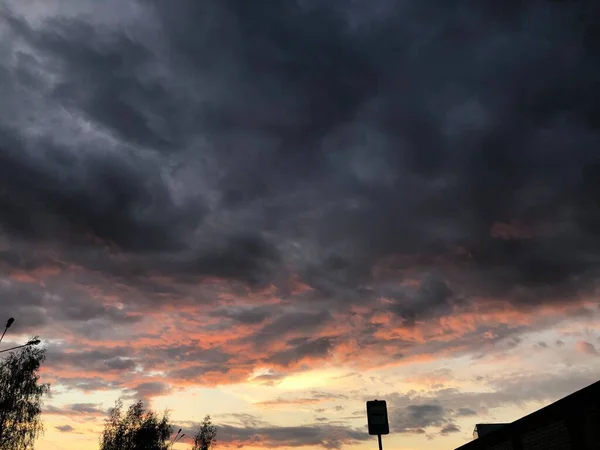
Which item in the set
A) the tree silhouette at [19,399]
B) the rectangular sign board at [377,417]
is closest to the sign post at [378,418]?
the rectangular sign board at [377,417]

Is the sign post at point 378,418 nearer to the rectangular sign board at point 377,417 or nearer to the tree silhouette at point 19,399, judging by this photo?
the rectangular sign board at point 377,417

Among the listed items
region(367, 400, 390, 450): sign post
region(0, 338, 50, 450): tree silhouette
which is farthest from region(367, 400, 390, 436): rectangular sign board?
region(0, 338, 50, 450): tree silhouette

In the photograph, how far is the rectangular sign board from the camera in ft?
51.0

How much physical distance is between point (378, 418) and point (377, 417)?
0.05 m

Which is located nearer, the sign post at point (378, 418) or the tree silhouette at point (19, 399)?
the sign post at point (378, 418)

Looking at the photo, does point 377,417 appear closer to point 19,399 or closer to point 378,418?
point 378,418

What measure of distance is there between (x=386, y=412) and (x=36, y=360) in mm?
54029

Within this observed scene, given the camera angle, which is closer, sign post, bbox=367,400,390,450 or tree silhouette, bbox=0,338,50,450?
sign post, bbox=367,400,390,450

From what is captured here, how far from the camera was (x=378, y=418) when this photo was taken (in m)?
15.8

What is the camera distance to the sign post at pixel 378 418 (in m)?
15.5

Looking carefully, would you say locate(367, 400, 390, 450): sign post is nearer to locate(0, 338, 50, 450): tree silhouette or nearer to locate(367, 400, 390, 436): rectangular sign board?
locate(367, 400, 390, 436): rectangular sign board

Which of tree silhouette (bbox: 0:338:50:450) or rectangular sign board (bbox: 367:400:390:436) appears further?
tree silhouette (bbox: 0:338:50:450)

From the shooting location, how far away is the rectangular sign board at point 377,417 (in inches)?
612

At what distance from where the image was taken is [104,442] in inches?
3339
